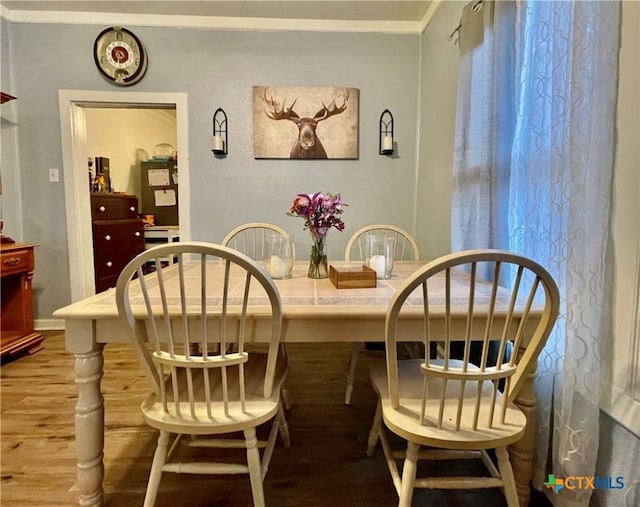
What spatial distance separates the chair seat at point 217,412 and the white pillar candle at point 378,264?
0.61 m

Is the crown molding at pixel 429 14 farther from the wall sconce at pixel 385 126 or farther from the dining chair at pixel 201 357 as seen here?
the dining chair at pixel 201 357

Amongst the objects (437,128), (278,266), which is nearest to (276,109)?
(437,128)

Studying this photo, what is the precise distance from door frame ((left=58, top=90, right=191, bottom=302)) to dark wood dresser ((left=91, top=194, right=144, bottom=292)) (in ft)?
0.76

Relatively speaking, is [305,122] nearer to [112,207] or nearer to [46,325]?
[112,207]

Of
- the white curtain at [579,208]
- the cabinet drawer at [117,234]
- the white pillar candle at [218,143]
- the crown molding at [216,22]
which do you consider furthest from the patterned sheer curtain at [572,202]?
the cabinet drawer at [117,234]

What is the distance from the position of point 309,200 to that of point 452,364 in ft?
2.74

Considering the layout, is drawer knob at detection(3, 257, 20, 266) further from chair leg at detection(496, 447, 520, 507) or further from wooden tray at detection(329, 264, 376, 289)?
chair leg at detection(496, 447, 520, 507)

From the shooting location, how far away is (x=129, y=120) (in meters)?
4.50

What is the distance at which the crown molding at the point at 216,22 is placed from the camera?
8.77ft

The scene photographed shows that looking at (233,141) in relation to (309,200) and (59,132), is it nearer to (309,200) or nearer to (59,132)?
(59,132)

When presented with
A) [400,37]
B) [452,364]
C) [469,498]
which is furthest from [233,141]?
[469,498]

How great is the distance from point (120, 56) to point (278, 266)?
2.43 meters

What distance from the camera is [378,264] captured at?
153 cm

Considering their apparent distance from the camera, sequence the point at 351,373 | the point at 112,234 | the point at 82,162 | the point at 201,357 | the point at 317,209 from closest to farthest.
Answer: the point at 201,357 → the point at 317,209 → the point at 351,373 → the point at 82,162 → the point at 112,234
